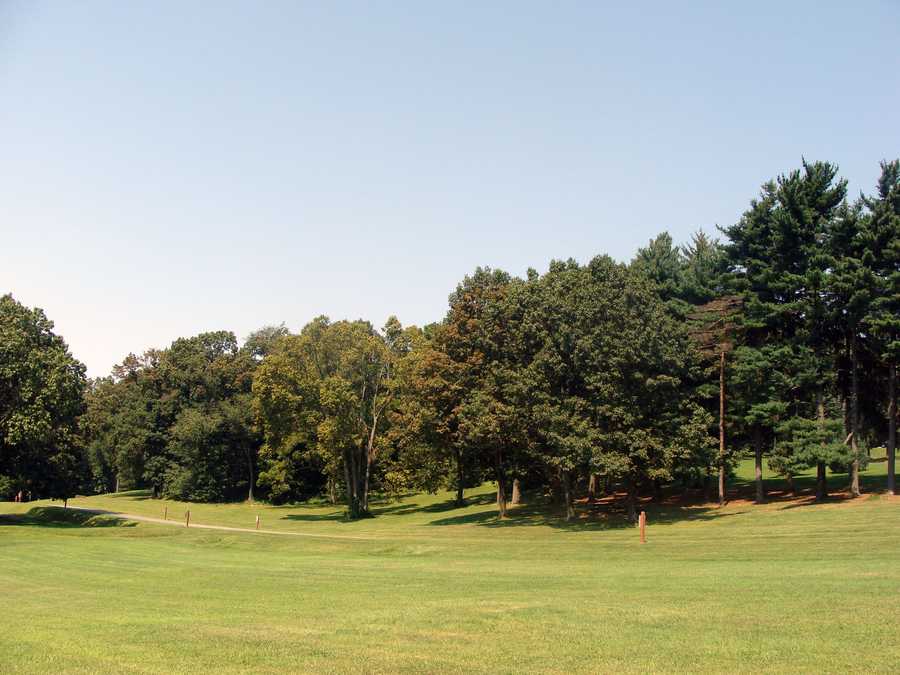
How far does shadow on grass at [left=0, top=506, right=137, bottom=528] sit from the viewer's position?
58875mm

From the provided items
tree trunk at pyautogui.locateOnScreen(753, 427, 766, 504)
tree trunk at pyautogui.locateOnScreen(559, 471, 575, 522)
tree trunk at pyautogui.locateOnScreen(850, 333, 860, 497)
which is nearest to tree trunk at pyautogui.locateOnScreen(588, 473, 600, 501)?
tree trunk at pyautogui.locateOnScreen(559, 471, 575, 522)

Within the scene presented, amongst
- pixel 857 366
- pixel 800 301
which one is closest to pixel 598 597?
pixel 800 301

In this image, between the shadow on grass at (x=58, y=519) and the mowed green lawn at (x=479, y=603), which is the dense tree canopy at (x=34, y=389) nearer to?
the shadow on grass at (x=58, y=519)

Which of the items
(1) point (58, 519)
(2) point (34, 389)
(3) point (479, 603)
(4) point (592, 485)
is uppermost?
(2) point (34, 389)

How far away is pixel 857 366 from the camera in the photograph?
46.3 meters

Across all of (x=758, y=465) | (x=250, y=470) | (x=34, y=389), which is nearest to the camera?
(x=758, y=465)

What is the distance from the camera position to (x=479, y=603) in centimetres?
1659

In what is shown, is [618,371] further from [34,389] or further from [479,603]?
[34,389]

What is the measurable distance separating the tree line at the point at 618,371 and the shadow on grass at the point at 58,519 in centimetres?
474

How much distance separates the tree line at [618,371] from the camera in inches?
1673

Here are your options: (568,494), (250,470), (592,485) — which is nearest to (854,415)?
(568,494)

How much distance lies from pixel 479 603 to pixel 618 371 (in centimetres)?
2702

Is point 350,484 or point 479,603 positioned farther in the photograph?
point 350,484

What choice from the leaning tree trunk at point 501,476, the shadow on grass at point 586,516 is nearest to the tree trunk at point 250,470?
the shadow on grass at point 586,516
